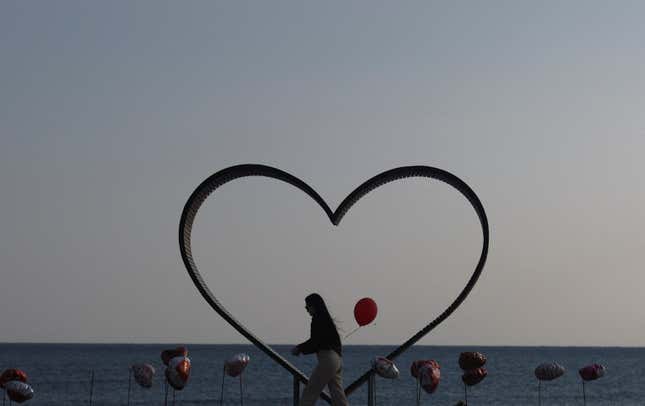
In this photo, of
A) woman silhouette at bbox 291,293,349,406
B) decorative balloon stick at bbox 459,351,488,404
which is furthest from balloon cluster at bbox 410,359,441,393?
woman silhouette at bbox 291,293,349,406

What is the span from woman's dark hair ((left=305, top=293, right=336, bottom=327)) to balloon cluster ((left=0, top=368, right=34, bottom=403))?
16.6m

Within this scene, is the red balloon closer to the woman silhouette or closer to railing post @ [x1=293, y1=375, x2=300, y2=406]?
railing post @ [x1=293, y1=375, x2=300, y2=406]

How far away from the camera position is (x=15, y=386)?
3080 cm

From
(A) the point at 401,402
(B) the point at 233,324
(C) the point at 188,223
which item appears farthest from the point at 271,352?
(A) the point at 401,402

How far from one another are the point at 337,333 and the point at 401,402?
56479 mm

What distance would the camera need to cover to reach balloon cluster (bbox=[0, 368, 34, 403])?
30.8 meters

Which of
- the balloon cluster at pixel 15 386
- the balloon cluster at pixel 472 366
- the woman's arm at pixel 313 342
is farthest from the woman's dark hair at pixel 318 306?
the balloon cluster at pixel 15 386

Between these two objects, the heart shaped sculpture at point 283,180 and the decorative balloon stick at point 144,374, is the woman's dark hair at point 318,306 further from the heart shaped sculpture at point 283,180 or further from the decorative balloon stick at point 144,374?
the decorative balloon stick at point 144,374

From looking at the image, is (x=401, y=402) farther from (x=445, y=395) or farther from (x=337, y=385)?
(x=337, y=385)

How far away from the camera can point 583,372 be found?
35.0m

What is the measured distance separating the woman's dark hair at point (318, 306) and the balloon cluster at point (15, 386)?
652 inches

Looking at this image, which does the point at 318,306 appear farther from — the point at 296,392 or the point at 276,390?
the point at 276,390

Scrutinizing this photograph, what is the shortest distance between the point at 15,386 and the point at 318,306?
54.8 feet

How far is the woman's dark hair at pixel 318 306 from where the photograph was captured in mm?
16266
